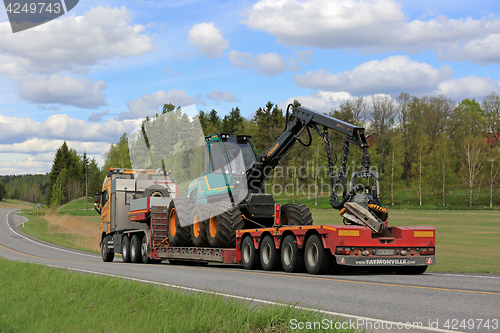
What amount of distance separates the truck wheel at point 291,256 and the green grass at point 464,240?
5.44 metres

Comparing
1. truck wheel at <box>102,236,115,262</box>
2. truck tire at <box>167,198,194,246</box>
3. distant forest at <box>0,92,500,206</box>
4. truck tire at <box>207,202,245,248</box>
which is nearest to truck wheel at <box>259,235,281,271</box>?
truck tire at <box>207,202,245,248</box>

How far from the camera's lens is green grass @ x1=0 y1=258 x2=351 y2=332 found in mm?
6863

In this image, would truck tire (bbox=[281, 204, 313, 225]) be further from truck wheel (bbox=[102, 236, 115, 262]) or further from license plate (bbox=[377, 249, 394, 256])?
truck wheel (bbox=[102, 236, 115, 262])

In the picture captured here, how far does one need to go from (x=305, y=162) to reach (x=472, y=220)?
28.3 metres

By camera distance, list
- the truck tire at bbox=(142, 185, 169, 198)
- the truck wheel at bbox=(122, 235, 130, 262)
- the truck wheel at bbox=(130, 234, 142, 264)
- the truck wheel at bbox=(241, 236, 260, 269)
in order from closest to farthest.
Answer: the truck wheel at bbox=(241, 236, 260, 269) → the truck wheel at bbox=(130, 234, 142, 264) → the truck tire at bbox=(142, 185, 169, 198) → the truck wheel at bbox=(122, 235, 130, 262)

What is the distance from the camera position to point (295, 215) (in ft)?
60.5

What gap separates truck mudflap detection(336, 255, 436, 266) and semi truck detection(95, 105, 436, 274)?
0.09ft

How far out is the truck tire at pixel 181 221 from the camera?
20547 mm

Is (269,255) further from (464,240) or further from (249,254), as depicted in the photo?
(464,240)

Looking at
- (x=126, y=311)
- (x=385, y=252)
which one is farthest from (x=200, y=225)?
(x=126, y=311)

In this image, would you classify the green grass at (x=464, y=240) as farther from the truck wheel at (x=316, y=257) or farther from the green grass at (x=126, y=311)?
the green grass at (x=126, y=311)

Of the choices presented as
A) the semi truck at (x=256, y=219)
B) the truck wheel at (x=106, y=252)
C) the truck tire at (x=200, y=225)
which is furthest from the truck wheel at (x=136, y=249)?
the truck tire at (x=200, y=225)

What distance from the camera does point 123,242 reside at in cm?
2622

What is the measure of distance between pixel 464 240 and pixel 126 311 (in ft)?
107
